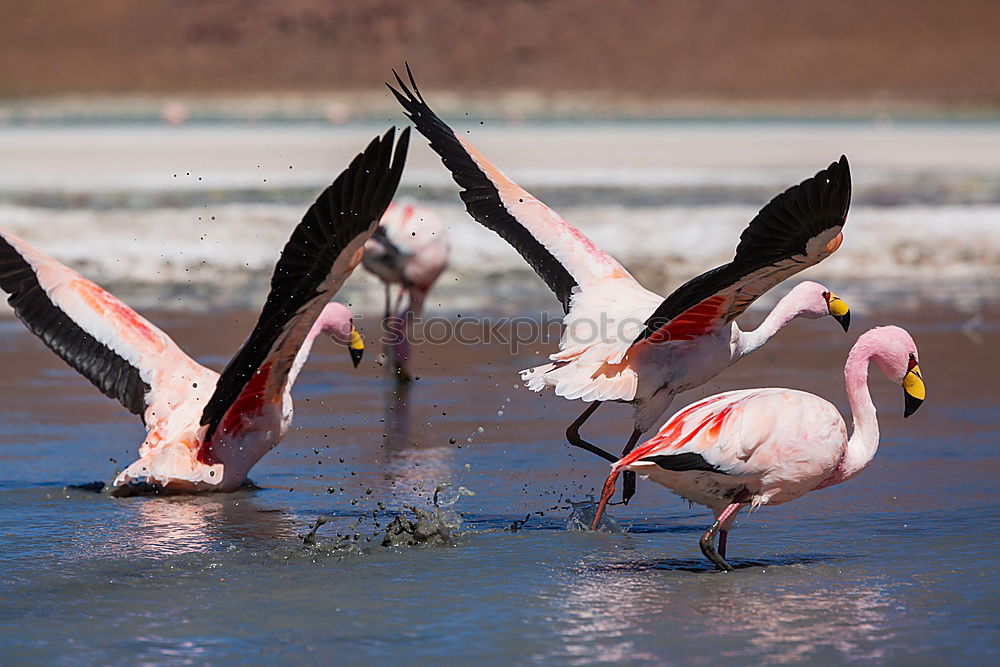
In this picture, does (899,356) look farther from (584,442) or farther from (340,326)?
(340,326)

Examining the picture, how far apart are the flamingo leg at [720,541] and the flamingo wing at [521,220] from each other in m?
2.05

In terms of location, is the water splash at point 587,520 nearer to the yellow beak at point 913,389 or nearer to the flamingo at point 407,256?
the yellow beak at point 913,389

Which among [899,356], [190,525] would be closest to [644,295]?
[899,356]

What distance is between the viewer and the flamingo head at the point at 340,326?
Answer: 23.9 ft

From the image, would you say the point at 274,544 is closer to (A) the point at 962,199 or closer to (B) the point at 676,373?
(B) the point at 676,373

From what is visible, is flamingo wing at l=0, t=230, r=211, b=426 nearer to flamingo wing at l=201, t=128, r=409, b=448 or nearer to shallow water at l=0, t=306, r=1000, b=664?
shallow water at l=0, t=306, r=1000, b=664

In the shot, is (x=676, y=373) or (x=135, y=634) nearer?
(x=135, y=634)

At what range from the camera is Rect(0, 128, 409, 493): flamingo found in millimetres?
5852

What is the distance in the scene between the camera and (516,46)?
344 ft

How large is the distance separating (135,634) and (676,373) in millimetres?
2931

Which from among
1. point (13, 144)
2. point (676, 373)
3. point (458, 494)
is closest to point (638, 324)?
point (676, 373)

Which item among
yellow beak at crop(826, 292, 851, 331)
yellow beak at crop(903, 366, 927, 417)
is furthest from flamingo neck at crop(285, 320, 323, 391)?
yellow beak at crop(903, 366, 927, 417)

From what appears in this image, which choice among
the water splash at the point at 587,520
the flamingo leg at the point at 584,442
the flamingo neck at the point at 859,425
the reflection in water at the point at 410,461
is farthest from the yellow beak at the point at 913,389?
the reflection in water at the point at 410,461

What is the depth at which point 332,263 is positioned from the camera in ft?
18.2
